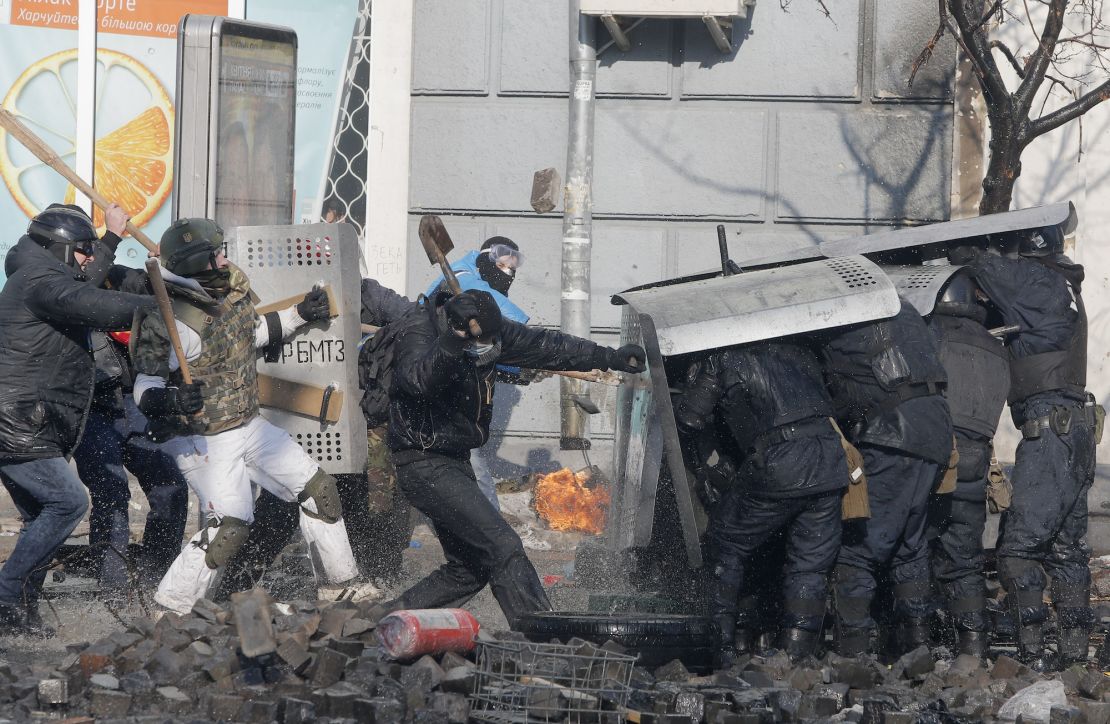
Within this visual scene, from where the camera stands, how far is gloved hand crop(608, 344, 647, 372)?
6.09 metres

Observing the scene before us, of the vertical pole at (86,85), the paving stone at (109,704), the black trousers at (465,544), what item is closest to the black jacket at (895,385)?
the black trousers at (465,544)

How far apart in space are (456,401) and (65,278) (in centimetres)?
191

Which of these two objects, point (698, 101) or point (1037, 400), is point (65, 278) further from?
point (698, 101)

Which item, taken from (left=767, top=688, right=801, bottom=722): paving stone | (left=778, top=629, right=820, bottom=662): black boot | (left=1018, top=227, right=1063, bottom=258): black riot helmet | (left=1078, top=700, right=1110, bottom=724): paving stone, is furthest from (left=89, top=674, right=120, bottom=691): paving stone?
(left=1018, top=227, right=1063, bottom=258): black riot helmet

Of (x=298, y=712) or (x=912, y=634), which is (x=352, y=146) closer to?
(x=912, y=634)

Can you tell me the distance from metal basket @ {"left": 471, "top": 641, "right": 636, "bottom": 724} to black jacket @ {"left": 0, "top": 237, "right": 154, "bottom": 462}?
2.45m

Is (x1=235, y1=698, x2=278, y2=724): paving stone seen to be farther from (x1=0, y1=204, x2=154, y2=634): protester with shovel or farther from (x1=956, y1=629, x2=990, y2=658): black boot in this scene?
(x1=956, y1=629, x2=990, y2=658): black boot

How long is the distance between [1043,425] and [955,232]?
1036 millimetres

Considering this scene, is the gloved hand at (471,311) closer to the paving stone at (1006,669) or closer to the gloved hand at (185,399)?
the gloved hand at (185,399)

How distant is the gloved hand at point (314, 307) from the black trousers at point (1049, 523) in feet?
11.7

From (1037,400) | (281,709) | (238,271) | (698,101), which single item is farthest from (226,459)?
(698,101)

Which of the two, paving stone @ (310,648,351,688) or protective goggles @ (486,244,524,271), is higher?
protective goggles @ (486,244,524,271)

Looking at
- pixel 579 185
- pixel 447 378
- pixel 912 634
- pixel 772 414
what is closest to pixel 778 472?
pixel 772 414

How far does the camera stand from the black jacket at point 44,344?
246 inches
